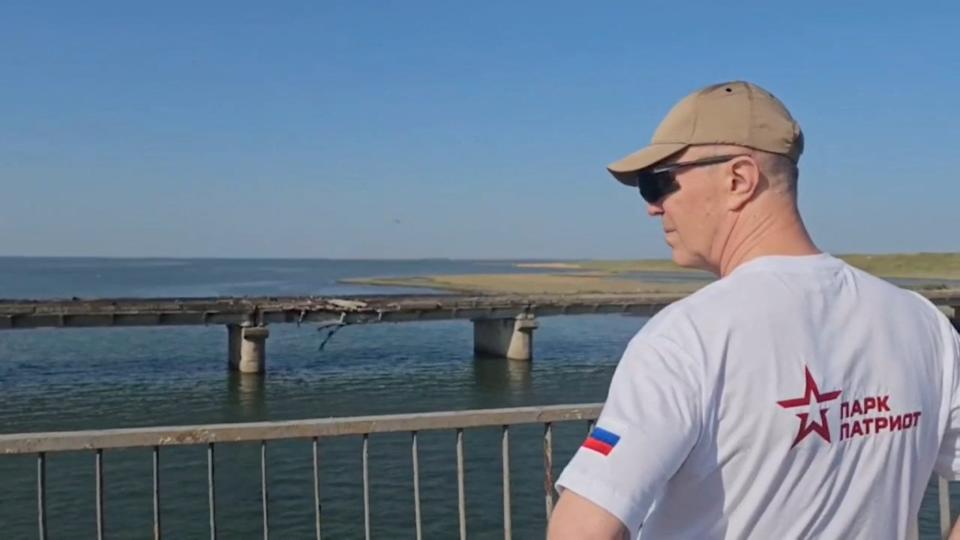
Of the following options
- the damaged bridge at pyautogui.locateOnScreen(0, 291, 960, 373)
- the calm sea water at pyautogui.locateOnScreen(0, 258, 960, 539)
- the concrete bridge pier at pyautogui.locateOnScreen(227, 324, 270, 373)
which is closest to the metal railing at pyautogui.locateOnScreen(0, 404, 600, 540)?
the calm sea water at pyautogui.locateOnScreen(0, 258, 960, 539)

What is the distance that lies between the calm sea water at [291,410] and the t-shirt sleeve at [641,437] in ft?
43.8

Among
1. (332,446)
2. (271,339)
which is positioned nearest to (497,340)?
(271,339)

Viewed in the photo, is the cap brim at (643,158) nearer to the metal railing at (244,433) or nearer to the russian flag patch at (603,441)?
the russian flag patch at (603,441)

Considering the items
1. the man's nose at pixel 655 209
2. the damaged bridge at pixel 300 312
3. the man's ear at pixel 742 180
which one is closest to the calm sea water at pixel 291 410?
the damaged bridge at pixel 300 312

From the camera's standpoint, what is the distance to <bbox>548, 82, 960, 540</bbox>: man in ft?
5.14

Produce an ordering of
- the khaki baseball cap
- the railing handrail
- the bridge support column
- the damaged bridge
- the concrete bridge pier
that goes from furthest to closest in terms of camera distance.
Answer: the bridge support column → the concrete bridge pier → the damaged bridge → the railing handrail → the khaki baseball cap

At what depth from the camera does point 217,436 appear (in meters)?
4.13

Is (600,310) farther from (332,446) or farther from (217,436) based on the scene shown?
(217,436)

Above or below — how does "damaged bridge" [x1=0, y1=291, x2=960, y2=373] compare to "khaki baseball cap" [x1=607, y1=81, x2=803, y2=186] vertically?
below

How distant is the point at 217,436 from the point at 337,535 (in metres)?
11.1

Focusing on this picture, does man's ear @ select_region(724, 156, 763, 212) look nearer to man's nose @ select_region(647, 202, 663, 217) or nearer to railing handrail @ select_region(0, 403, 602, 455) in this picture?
man's nose @ select_region(647, 202, 663, 217)

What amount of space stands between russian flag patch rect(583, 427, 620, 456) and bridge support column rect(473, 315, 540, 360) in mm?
40592

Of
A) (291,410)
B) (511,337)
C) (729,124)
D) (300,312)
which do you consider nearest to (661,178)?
(729,124)

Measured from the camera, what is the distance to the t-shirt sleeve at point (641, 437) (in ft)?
5.05
